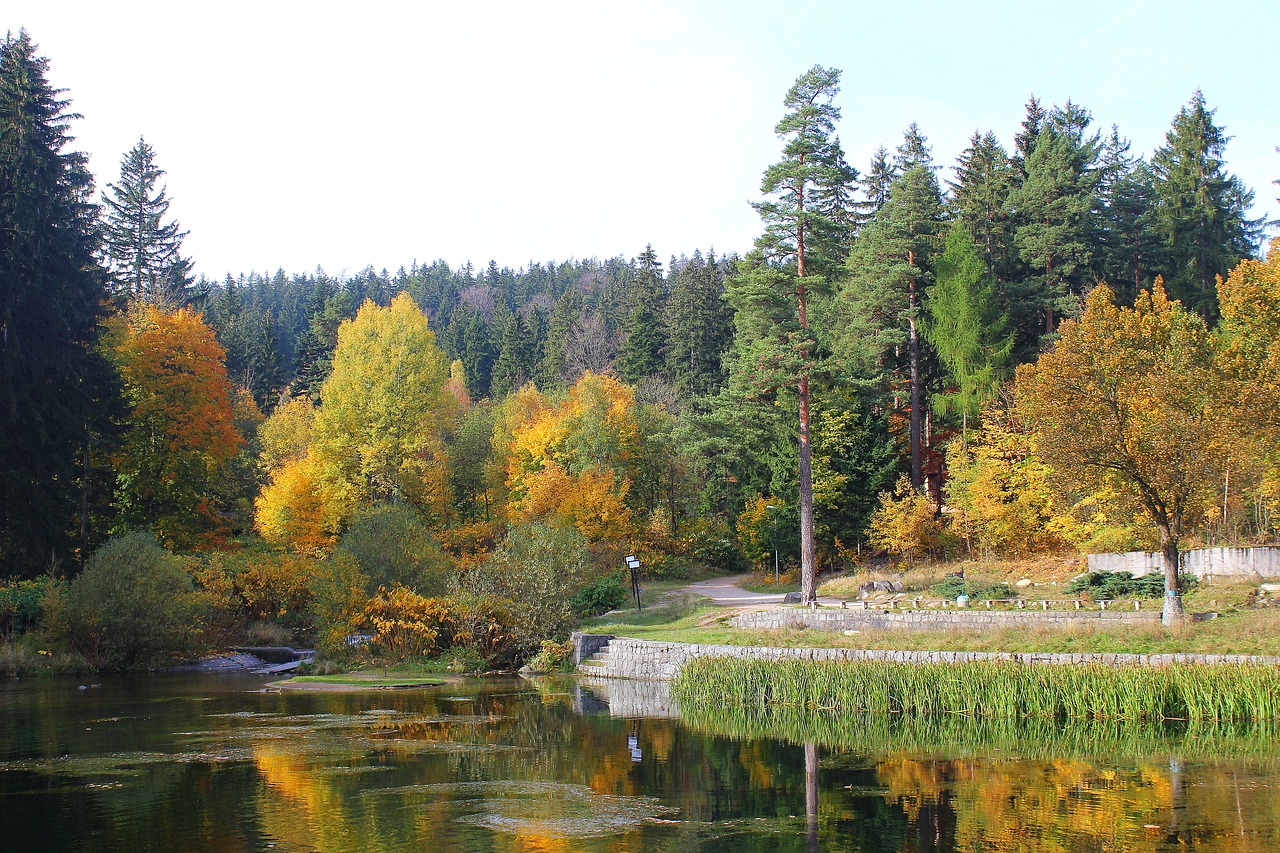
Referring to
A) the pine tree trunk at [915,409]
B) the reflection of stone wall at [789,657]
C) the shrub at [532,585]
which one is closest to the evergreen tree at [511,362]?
the pine tree trunk at [915,409]

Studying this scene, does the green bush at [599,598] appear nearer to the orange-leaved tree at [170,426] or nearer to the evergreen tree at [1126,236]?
the orange-leaved tree at [170,426]

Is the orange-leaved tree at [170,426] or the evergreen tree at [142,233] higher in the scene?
the evergreen tree at [142,233]

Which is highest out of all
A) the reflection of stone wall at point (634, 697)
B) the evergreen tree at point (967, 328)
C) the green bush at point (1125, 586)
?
the evergreen tree at point (967, 328)

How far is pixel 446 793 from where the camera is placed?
1402 cm

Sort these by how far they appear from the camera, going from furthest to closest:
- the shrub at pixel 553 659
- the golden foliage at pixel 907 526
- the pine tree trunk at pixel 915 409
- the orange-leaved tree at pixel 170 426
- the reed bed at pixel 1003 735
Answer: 1. the pine tree trunk at pixel 915 409
2. the orange-leaved tree at pixel 170 426
3. the golden foliage at pixel 907 526
4. the shrub at pixel 553 659
5. the reed bed at pixel 1003 735

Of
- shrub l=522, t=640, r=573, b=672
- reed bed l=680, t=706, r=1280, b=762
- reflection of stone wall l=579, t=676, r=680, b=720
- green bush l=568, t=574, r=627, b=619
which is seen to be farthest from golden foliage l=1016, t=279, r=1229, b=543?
green bush l=568, t=574, r=627, b=619

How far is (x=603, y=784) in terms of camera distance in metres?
14.7

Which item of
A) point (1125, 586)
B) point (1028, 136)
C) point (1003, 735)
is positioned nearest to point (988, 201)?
point (1028, 136)

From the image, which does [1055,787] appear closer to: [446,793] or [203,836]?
[446,793]

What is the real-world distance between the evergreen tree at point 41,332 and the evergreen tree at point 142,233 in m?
25.2

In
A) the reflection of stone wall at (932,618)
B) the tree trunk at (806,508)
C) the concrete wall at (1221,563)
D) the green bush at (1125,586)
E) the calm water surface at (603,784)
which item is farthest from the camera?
the tree trunk at (806,508)

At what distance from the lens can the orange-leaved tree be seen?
133 ft

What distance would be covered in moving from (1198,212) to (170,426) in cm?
4963

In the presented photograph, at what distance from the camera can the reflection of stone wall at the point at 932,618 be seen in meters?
24.2
